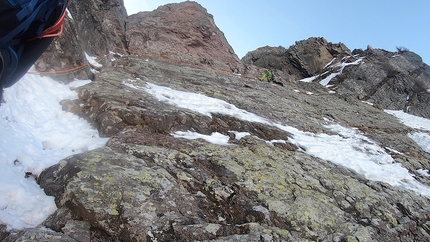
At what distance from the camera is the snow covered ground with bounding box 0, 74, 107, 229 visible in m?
4.29

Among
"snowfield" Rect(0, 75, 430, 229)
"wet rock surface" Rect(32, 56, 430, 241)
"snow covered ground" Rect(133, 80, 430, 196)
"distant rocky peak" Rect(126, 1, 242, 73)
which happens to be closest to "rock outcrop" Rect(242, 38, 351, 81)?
"distant rocky peak" Rect(126, 1, 242, 73)

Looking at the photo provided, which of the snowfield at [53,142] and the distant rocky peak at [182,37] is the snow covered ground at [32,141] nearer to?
the snowfield at [53,142]

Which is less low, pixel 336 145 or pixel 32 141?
pixel 336 145

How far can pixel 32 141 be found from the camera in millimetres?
6043

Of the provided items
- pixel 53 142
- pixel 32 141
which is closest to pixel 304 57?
pixel 53 142

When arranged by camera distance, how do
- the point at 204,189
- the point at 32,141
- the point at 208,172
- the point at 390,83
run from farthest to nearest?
the point at 390,83 < the point at 208,172 < the point at 32,141 < the point at 204,189

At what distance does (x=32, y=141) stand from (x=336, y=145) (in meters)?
10.0

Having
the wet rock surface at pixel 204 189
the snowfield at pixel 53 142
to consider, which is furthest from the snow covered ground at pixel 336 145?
the wet rock surface at pixel 204 189

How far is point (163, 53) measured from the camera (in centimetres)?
2739

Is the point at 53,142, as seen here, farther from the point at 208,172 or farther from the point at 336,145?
the point at 336,145

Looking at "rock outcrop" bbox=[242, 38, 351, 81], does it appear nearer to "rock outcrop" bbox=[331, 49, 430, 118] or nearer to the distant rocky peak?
"rock outcrop" bbox=[331, 49, 430, 118]

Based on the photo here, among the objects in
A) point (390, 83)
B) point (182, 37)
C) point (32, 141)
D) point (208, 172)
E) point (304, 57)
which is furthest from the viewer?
point (304, 57)

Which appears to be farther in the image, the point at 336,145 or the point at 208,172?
the point at 336,145

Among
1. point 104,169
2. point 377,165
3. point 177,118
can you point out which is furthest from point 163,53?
point 104,169
